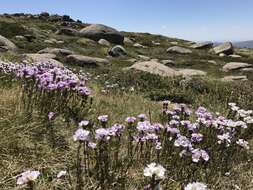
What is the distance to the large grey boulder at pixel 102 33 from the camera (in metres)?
56.6

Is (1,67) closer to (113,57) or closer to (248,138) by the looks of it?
(248,138)

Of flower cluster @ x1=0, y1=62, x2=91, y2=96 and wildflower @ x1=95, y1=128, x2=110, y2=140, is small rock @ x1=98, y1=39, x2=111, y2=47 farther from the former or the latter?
wildflower @ x1=95, y1=128, x2=110, y2=140

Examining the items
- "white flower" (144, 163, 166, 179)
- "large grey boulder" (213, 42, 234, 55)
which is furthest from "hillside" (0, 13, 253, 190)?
"large grey boulder" (213, 42, 234, 55)

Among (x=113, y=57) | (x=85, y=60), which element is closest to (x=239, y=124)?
(x=85, y=60)

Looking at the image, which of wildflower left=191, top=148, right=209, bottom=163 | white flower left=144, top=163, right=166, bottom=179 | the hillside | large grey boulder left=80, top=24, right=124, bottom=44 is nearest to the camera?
white flower left=144, top=163, right=166, bottom=179

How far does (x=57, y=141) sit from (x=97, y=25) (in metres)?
53.5

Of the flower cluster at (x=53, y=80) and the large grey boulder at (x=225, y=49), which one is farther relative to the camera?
the large grey boulder at (x=225, y=49)

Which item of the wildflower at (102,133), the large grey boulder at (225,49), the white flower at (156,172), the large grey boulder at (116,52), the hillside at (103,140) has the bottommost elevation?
the large grey boulder at (225,49)

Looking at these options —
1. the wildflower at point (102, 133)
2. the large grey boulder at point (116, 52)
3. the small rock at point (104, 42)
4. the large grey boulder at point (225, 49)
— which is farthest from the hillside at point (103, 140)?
the large grey boulder at point (225, 49)

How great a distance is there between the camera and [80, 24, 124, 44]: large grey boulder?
5656 centimetres

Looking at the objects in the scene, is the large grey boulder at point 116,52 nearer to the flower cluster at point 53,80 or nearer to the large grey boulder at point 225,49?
the large grey boulder at point 225,49

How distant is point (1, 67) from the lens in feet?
28.1

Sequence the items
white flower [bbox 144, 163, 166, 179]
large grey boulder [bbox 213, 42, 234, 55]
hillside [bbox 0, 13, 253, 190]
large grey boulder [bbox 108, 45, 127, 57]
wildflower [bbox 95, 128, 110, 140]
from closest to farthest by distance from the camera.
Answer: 1. white flower [bbox 144, 163, 166, 179]
2. wildflower [bbox 95, 128, 110, 140]
3. hillside [bbox 0, 13, 253, 190]
4. large grey boulder [bbox 108, 45, 127, 57]
5. large grey boulder [bbox 213, 42, 234, 55]

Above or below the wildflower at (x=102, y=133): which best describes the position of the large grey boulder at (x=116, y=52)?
below
